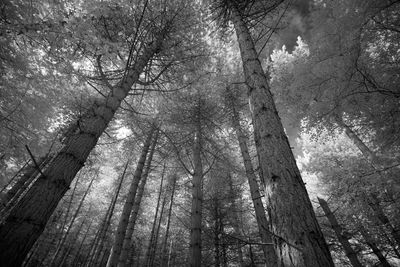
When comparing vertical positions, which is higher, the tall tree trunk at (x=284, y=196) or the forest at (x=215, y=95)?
the forest at (x=215, y=95)

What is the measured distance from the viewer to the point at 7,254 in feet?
5.53

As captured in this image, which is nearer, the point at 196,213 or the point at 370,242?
the point at 196,213

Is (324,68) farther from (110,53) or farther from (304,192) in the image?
(110,53)

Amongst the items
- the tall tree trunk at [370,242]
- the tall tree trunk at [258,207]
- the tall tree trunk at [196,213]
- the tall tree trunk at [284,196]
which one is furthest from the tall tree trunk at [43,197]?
the tall tree trunk at [370,242]

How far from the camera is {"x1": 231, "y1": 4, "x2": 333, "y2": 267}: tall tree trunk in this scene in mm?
1546

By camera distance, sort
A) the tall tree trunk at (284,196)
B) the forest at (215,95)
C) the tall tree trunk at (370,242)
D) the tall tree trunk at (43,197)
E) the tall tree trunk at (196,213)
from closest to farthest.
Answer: the tall tree trunk at (284,196) < the tall tree trunk at (43,197) < the forest at (215,95) < the tall tree trunk at (196,213) < the tall tree trunk at (370,242)

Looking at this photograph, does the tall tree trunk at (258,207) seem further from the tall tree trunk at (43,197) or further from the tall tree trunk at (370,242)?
the tall tree trunk at (370,242)

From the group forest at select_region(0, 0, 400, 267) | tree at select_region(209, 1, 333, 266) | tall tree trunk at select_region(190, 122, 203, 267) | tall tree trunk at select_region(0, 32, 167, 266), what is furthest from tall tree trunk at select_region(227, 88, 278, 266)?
tall tree trunk at select_region(0, 32, 167, 266)

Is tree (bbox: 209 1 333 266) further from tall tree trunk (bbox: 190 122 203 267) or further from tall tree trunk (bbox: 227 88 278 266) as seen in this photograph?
tall tree trunk (bbox: 190 122 203 267)

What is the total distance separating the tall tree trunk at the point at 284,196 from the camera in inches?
60.9

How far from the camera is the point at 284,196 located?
1.87 metres

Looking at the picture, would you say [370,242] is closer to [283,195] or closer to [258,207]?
[258,207]

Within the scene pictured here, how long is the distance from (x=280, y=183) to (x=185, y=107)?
20.0ft

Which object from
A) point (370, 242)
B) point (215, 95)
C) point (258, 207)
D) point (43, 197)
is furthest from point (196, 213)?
point (370, 242)
